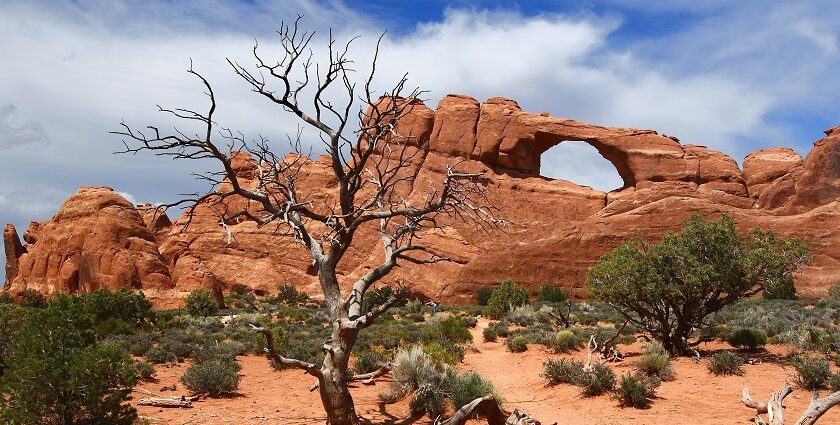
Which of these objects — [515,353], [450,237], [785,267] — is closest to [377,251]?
[450,237]

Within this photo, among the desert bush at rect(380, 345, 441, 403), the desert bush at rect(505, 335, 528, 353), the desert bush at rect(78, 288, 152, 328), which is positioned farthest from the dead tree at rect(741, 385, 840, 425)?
the desert bush at rect(78, 288, 152, 328)

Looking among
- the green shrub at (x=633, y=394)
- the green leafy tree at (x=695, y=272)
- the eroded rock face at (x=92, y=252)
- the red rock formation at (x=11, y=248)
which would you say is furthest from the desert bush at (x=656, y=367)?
the red rock formation at (x=11, y=248)

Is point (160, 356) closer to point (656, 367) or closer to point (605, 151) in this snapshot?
point (656, 367)

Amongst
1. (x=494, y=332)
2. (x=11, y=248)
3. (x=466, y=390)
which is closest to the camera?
(x=466, y=390)

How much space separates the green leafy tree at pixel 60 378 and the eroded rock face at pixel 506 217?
3960 centimetres

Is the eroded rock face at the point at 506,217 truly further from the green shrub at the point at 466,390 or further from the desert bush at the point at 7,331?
the green shrub at the point at 466,390

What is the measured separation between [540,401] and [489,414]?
358cm

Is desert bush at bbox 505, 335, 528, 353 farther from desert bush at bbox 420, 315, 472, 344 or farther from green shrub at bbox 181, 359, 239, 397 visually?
green shrub at bbox 181, 359, 239, 397

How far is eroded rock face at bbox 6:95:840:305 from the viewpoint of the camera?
49.9 meters

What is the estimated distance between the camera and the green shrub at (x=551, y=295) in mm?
45506

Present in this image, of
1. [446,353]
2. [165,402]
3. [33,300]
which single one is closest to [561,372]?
[446,353]

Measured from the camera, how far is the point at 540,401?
12359mm

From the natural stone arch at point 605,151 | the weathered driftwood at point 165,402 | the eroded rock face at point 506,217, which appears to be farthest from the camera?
the natural stone arch at point 605,151

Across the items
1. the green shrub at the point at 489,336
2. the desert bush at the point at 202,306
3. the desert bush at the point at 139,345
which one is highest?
the desert bush at the point at 202,306
